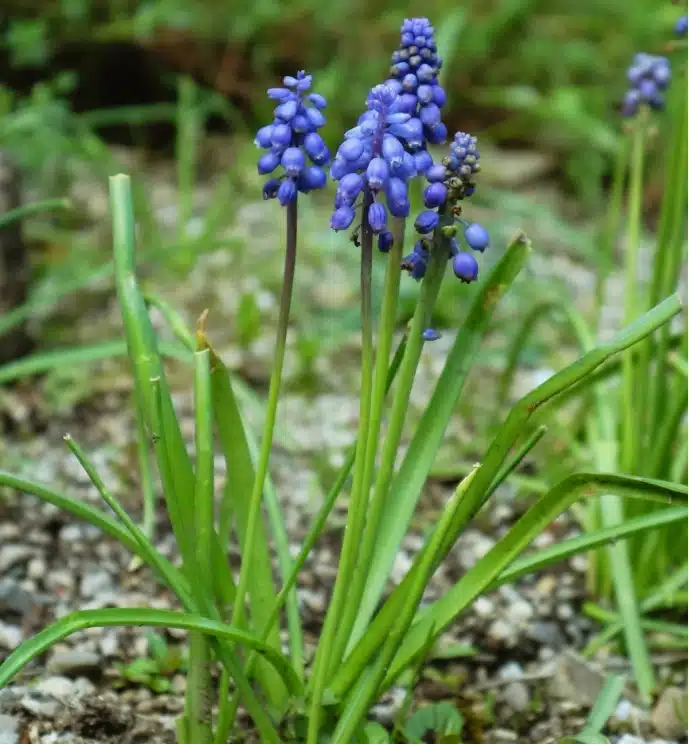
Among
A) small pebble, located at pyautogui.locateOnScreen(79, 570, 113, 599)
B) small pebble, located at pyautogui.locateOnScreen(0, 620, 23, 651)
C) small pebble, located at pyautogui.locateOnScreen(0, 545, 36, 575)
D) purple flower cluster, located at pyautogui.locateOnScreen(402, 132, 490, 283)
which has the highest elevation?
purple flower cluster, located at pyautogui.locateOnScreen(402, 132, 490, 283)

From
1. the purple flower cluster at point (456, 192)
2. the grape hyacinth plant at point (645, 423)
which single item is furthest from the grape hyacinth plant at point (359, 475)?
the grape hyacinth plant at point (645, 423)

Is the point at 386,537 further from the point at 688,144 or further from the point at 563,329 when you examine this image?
the point at 563,329

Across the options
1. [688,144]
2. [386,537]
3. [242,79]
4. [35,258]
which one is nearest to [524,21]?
[242,79]

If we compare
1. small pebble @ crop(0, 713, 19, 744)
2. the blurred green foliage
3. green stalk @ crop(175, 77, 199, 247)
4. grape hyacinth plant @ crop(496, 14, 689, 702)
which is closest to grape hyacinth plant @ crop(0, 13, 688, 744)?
small pebble @ crop(0, 713, 19, 744)

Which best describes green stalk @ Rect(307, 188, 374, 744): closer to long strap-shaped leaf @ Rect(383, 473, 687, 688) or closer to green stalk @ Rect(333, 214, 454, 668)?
green stalk @ Rect(333, 214, 454, 668)

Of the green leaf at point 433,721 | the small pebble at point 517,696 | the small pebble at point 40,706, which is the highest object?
the small pebble at point 517,696

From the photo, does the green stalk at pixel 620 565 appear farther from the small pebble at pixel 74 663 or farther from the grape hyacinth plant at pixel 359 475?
the small pebble at pixel 74 663

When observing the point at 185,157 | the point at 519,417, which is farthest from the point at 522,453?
the point at 185,157
